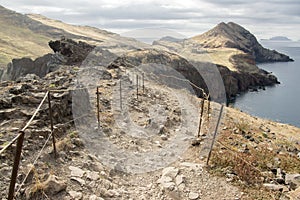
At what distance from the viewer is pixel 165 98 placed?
65.9 feet

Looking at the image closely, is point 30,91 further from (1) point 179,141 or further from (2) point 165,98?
(2) point 165,98

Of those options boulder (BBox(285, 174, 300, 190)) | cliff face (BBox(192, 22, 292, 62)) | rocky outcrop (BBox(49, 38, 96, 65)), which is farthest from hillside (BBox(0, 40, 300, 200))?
cliff face (BBox(192, 22, 292, 62))

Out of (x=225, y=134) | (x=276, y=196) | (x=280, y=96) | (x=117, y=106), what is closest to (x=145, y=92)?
(x=117, y=106)

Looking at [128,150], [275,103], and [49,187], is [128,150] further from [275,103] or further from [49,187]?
[275,103]

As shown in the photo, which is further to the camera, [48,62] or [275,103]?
[275,103]

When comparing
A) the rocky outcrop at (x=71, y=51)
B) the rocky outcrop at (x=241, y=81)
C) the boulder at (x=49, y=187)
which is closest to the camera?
the boulder at (x=49, y=187)

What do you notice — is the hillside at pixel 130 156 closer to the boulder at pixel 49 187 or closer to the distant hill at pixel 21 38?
the boulder at pixel 49 187

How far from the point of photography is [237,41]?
158 m

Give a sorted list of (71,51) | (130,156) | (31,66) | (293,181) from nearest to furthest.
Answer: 1. (293,181)
2. (130,156)
3. (31,66)
4. (71,51)

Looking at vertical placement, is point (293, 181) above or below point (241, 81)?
above

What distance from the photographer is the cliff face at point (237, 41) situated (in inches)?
5849

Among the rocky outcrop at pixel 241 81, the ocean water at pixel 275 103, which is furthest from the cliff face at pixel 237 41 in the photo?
the ocean water at pixel 275 103

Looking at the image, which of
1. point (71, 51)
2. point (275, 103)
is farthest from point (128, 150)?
point (275, 103)

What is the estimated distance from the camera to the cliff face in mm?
148575
